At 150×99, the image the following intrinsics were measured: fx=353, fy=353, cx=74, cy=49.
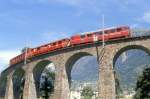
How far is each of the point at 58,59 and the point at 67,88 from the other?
4534mm

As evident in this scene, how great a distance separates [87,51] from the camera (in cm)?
4738

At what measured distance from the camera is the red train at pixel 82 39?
44.2 metres

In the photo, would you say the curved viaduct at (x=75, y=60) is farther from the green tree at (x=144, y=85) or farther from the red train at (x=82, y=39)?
the green tree at (x=144, y=85)

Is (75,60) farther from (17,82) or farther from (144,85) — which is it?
(17,82)

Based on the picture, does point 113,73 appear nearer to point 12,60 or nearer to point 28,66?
point 28,66

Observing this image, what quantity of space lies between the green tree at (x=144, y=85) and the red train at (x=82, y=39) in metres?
8.70

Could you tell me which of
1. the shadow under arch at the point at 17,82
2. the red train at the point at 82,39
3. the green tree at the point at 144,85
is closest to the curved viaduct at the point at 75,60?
the red train at the point at 82,39

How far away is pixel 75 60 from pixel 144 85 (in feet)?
33.9

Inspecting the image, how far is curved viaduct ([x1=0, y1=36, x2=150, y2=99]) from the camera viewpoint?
43.5 meters

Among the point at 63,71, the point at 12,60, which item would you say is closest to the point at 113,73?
the point at 63,71

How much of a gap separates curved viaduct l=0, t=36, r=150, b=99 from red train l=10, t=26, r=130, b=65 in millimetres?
633

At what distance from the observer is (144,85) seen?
49.6 meters

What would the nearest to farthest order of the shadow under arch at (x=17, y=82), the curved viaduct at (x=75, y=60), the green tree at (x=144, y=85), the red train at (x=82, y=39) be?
the curved viaduct at (x=75, y=60) → the red train at (x=82, y=39) → the green tree at (x=144, y=85) → the shadow under arch at (x=17, y=82)

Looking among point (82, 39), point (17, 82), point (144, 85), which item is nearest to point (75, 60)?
point (82, 39)
